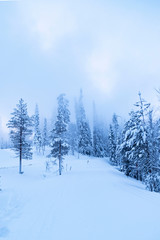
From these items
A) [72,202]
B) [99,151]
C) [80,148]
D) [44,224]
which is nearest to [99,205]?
[72,202]

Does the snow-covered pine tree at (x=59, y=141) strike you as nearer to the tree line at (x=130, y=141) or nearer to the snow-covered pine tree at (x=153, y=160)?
the tree line at (x=130, y=141)

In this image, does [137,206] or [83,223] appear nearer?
[83,223]

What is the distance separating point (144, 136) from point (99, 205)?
33.8ft

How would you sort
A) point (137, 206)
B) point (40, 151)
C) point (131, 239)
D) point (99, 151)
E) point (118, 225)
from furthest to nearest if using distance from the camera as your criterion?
point (99, 151) < point (40, 151) < point (137, 206) < point (118, 225) < point (131, 239)

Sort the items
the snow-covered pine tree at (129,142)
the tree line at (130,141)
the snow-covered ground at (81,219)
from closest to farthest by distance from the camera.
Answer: the snow-covered ground at (81,219), the tree line at (130,141), the snow-covered pine tree at (129,142)

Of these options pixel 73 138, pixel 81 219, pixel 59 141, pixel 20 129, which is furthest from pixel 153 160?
pixel 73 138

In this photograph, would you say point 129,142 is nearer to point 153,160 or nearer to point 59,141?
point 153,160

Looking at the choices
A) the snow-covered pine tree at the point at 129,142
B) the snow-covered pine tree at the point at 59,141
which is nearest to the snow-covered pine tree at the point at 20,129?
the snow-covered pine tree at the point at 59,141

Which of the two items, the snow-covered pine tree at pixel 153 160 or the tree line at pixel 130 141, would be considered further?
the tree line at pixel 130 141

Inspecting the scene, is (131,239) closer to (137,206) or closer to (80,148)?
(137,206)

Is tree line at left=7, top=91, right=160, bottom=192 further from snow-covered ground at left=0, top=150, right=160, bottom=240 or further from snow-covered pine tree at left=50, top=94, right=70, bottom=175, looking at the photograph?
snow-covered ground at left=0, top=150, right=160, bottom=240

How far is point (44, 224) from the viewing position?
5.89 meters

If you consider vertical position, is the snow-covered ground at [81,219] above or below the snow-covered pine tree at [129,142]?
below

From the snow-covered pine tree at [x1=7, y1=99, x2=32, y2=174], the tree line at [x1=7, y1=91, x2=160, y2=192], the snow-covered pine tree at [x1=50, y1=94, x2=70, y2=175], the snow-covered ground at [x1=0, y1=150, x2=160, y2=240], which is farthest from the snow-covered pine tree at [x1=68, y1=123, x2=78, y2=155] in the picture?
the snow-covered ground at [x1=0, y1=150, x2=160, y2=240]
